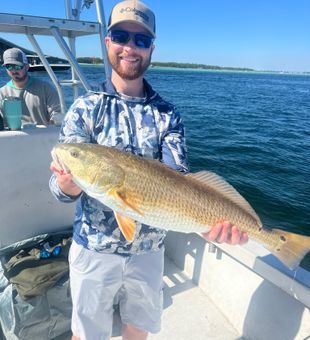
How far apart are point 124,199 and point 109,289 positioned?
88 centimetres

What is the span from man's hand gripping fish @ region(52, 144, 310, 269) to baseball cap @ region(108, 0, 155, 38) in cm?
100

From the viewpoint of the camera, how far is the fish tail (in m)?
2.52

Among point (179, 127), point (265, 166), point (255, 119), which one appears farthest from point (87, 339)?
point (255, 119)

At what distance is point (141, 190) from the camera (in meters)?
2.29

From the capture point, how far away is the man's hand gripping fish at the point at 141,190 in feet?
7.40

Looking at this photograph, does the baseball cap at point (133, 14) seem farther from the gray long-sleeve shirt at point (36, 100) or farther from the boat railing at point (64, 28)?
the gray long-sleeve shirt at point (36, 100)

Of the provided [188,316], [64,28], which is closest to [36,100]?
[64,28]

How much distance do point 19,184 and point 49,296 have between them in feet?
4.64

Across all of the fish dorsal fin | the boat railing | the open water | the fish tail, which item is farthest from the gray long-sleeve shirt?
the open water

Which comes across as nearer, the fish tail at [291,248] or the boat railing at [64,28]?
the fish tail at [291,248]

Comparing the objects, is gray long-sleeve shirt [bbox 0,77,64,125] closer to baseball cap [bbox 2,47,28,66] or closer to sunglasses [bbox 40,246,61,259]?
baseball cap [bbox 2,47,28,66]

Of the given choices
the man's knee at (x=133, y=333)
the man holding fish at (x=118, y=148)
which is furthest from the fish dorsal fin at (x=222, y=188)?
the man's knee at (x=133, y=333)

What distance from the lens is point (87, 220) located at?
2494 mm

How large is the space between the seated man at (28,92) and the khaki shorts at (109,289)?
131 inches
